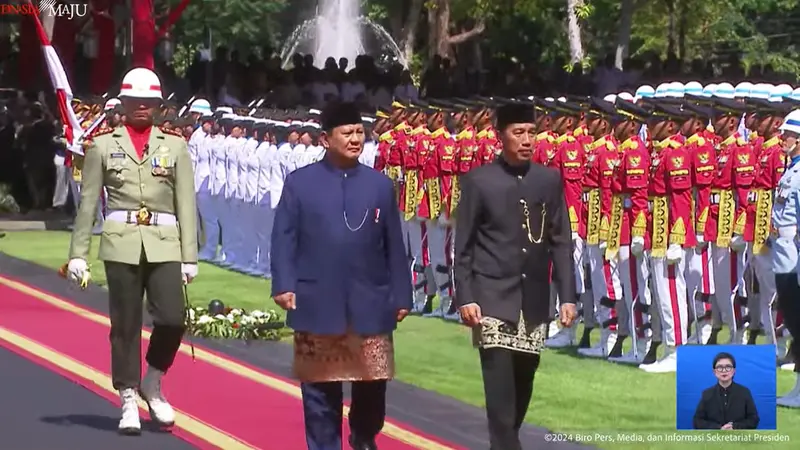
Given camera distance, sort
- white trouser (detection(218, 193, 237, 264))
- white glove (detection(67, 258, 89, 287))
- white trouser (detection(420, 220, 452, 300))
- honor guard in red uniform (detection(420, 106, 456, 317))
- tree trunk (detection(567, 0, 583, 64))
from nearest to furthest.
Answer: white glove (detection(67, 258, 89, 287))
honor guard in red uniform (detection(420, 106, 456, 317))
white trouser (detection(420, 220, 452, 300))
white trouser (detection(218, 193, 237, 264))
tree trunk (detection(567, 0, 583, 64))

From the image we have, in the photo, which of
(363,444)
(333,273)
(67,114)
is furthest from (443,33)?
(333,273)

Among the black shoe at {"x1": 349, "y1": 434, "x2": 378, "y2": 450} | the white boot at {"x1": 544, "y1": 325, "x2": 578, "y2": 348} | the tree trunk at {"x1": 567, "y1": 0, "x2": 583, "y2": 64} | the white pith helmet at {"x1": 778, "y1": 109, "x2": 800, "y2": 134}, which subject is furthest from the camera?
the tree trunk at {"x1": 567, "y1": 0, "x2": 583, "y2": 64}

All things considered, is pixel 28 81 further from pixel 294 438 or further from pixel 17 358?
pixel 294 438

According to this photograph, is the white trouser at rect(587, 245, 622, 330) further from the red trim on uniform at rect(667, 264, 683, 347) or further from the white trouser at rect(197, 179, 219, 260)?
the white trouser at rect(197, 179, 219, 260)

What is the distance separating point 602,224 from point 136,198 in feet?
15.8

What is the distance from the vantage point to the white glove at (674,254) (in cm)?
1473

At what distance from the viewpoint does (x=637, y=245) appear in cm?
1484

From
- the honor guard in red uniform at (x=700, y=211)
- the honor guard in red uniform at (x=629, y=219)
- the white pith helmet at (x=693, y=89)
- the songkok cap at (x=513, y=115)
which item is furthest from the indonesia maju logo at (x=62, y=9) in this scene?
the songkok cap at (x=513, y=115)

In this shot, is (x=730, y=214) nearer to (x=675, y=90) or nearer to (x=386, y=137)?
(x=675, y=90)

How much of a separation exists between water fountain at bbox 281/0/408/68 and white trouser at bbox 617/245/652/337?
27.7 meters

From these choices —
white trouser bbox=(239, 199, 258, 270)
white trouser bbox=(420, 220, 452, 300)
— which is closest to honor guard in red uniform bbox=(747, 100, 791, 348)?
white trouser bbox=(420, 220, 452, 300)

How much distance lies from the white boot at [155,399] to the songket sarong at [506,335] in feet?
8.94

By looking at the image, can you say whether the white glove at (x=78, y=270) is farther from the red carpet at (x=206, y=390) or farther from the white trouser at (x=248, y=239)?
the white trouser at (x=248, y=239)

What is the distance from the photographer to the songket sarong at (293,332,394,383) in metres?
9.89
